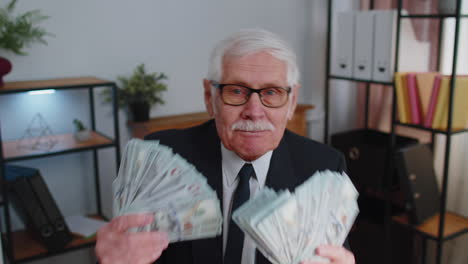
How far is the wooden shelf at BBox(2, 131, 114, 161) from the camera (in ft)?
7.48

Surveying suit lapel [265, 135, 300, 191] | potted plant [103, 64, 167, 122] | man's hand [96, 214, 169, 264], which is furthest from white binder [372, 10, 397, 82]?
man's hand [96, 214, 169, 264]

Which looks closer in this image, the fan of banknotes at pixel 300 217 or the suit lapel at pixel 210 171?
the fan of banknotes at pixel 300 217

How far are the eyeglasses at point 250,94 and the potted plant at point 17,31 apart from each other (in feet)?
4.52

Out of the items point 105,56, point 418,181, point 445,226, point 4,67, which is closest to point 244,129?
point 4,67

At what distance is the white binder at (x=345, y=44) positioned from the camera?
3.16 metres

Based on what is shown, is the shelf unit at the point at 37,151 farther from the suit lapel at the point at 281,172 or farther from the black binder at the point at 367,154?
the black binder at the point at 367,154

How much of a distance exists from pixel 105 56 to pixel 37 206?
0.92m

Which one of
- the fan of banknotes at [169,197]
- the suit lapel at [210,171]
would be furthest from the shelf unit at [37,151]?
the fan of banknotes at [169,197]

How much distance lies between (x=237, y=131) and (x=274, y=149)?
163 mm

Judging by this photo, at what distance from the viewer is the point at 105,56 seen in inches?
108

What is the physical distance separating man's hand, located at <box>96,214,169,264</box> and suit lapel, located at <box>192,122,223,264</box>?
0.41m

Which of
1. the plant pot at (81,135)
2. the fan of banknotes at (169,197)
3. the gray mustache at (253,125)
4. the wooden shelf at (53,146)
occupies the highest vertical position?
the gray mustache at (253,125)

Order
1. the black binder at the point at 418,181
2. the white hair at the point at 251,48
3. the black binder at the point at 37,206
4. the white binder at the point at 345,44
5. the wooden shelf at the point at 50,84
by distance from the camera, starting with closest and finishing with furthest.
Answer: the white hair at the point at 251,48 < the wooden shelf at the point at 50,84 < the black binder at the point at 37,206 < the black binder at the point at 418,181 < the white binder at the point at 345,44

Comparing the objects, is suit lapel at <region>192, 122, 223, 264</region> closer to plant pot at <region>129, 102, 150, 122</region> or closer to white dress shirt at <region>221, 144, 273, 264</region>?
white dress shirt at <region>221, 144, 273, 264</region>
